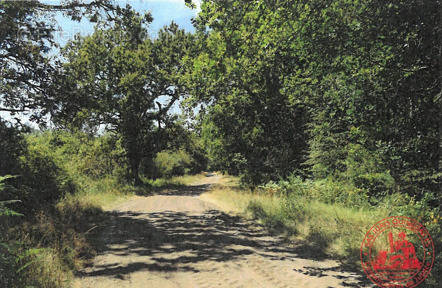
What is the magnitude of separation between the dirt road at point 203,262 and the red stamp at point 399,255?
52 centimetres

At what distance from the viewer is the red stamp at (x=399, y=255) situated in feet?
14.3

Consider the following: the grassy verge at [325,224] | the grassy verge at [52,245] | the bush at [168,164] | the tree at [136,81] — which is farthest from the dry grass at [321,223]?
the bush at [168,164]

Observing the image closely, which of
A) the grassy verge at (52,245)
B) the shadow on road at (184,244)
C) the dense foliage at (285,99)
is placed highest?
the dense foliage at (285,99)

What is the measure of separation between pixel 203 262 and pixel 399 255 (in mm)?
3856

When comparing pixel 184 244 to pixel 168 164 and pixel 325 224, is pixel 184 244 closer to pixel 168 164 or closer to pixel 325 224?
pixel 325 224

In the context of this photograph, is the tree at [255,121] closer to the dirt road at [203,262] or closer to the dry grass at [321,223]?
the dry grass at [321,223]

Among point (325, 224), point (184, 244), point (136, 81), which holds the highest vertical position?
point (136, 81)

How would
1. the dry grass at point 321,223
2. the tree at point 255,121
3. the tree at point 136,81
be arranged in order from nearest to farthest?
the dry grass at point 321,223 → the tree at point 255,121 → the tree at point 136,81

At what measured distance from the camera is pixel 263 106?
1652cm

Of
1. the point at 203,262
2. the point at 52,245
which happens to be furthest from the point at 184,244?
the point at 52,245

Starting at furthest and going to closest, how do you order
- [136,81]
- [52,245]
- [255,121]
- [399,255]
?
1. [136,81]
2. [255,121]
3. [52,245]
4. [399,255]

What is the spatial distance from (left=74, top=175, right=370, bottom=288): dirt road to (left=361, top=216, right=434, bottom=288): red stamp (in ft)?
1.69

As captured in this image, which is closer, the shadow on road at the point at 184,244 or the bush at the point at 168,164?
the shadow on road at the point at 184,244

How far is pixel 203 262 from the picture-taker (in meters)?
5.60
